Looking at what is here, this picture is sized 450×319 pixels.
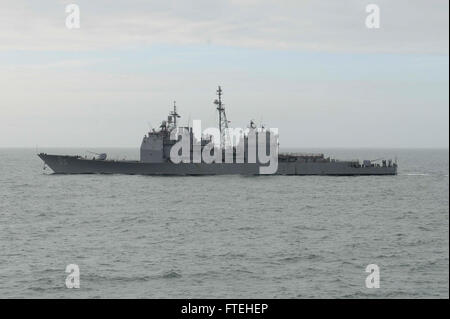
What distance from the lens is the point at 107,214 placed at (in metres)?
44.8

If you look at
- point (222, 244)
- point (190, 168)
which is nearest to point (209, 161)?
point (190, 168)

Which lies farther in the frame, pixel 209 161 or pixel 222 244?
pixel 209 161

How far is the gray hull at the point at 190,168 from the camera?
79.1 metres

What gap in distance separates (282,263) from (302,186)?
46.0 metres

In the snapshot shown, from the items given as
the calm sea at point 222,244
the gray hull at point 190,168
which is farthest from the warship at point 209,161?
the calm sea at point 222,244

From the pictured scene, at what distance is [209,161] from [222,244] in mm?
48309

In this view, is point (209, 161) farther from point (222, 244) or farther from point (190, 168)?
point (222, 244)

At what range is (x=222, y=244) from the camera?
31.4 metres

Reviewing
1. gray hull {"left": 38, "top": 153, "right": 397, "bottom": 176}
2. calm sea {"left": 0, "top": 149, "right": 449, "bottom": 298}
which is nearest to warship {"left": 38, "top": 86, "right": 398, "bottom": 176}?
gray hull {"left": 38, "top": 153, "right": 397, "bottom": 176}

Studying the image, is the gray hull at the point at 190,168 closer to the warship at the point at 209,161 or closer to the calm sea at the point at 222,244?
the warship at the point at 209,161

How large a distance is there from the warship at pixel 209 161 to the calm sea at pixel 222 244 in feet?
55.2

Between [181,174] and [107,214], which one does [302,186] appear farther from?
[107,214]
